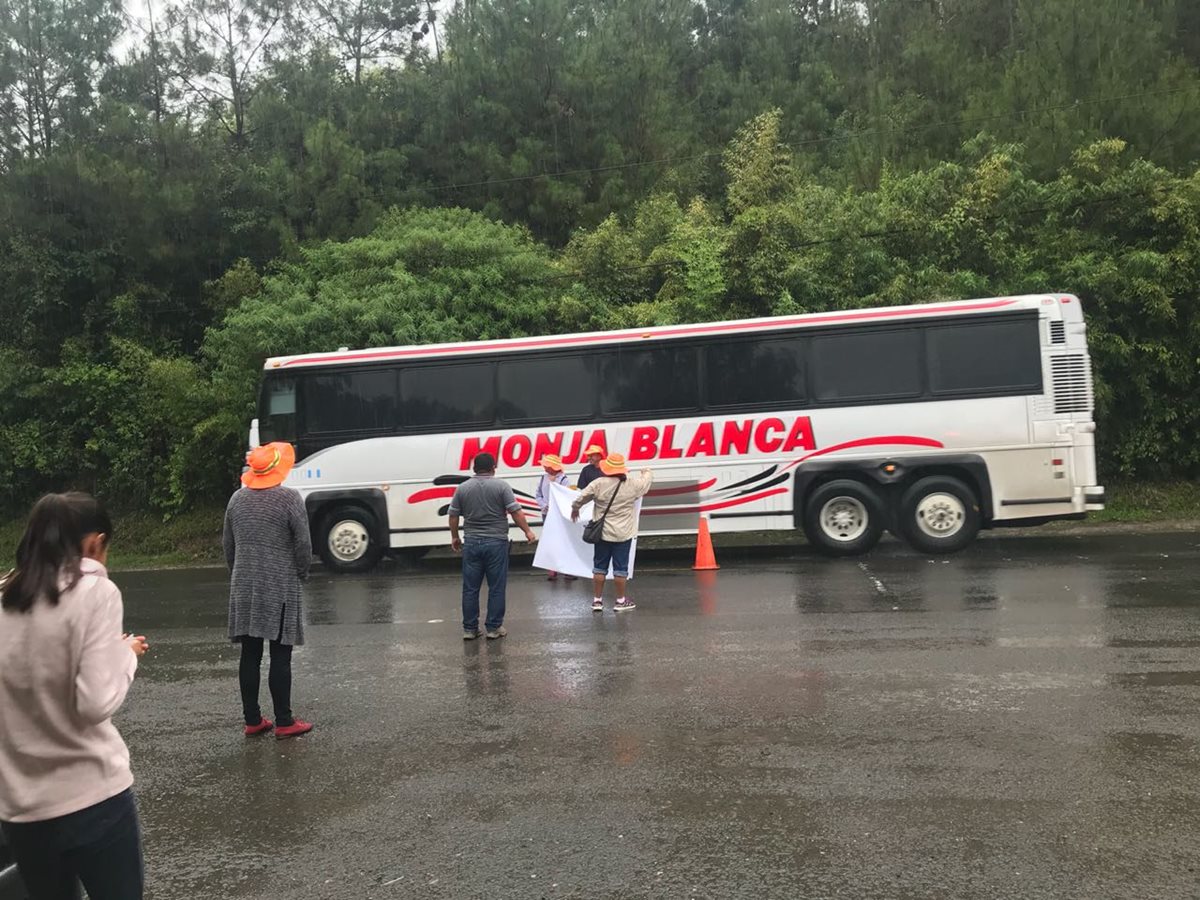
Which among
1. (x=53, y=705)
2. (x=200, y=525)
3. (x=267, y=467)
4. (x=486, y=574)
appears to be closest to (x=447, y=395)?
(x=486, y=574)

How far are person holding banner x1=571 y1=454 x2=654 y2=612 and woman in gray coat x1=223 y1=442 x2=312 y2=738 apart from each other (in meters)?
4.27

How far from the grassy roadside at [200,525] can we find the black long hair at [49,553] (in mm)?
14955

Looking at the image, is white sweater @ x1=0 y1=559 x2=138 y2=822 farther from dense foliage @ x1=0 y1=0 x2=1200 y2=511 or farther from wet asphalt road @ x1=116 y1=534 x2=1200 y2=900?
dense foliage @ x1=0 y1=0 x2=1200 y2=511

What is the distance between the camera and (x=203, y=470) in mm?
22406

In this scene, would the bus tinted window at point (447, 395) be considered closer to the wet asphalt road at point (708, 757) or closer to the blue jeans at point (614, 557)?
the blue jeans at point (614, 557)

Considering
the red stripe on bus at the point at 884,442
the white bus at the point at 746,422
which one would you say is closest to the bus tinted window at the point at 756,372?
the white bus at the point at 746,422

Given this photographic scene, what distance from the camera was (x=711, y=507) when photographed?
14.8m

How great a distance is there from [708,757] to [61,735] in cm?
356

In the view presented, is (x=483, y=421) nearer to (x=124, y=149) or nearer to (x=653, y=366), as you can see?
(x=653, y=366)

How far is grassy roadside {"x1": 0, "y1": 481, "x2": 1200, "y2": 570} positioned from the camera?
706 inches

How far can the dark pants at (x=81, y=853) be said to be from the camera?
9.21 feet

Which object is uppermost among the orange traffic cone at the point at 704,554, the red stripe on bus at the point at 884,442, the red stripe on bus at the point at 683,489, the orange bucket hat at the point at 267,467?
the red stripe on bus at the point at 884,442

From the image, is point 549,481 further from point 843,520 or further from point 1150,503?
point 1150,503

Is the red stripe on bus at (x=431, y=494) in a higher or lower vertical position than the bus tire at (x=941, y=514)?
higher
